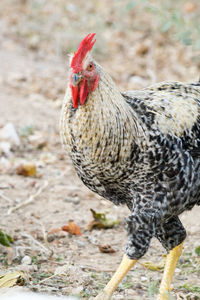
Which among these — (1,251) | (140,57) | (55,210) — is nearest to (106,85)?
(1,251)

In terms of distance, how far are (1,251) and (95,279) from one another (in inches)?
34.1

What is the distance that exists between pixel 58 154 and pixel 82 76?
3323mm

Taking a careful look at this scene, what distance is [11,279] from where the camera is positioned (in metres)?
3.56

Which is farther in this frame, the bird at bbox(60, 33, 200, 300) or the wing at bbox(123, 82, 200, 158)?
the wing at bbox(123, 82, 200, 158)

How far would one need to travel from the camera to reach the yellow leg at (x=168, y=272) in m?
3.95

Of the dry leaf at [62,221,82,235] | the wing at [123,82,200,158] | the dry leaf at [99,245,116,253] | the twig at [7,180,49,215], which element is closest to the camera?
the wing at [123,82,200,158]

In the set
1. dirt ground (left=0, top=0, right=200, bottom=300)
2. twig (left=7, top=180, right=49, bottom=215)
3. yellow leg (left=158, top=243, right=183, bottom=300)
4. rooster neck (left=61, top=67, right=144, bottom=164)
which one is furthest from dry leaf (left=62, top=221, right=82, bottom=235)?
rooster neck (left=61, top=67, right=144, bottom=164)

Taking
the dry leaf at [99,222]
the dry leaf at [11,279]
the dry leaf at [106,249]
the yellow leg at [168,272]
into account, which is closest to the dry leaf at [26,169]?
the dry leaf at [99,222]

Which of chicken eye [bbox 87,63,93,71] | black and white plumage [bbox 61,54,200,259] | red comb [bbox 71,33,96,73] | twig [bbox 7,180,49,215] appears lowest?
A: twig [bbox 7,180,49,215]

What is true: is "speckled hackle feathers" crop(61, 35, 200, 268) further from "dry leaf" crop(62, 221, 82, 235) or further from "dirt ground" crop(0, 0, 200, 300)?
"dry leaf" crop(62, 221, 82, 235)

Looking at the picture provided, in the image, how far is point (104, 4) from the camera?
41.3ft

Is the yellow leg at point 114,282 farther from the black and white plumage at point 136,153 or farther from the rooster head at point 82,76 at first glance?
the rooster head at point 82,76

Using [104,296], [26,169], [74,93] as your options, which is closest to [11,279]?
[104,296]

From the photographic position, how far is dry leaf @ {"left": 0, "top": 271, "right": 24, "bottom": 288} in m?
3.48
